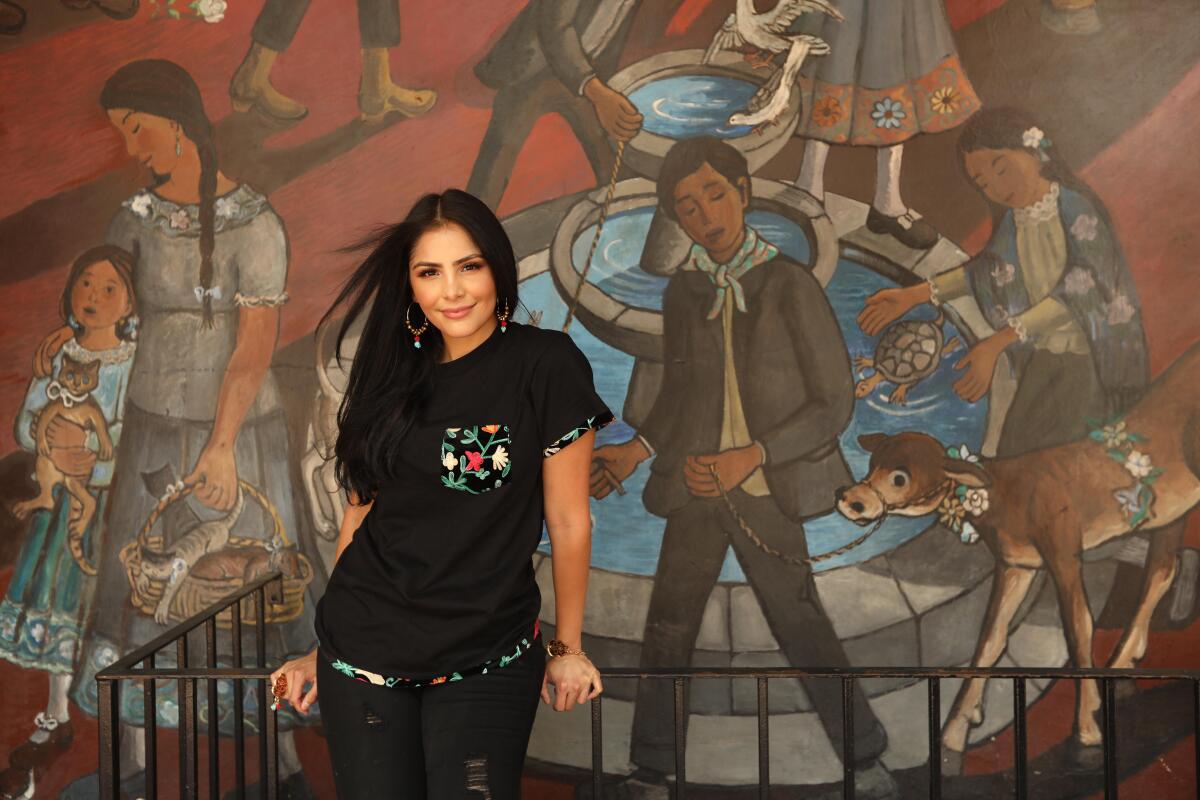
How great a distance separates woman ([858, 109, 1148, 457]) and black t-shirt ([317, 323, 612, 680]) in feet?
7.28

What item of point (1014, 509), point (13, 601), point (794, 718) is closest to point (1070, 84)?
point (1014, 509)

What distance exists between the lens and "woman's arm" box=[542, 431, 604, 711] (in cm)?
185

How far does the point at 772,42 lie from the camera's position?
3674 mm

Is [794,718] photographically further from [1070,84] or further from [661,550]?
[1070,84]

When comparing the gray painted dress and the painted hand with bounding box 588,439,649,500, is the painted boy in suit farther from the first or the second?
the gray painted dress

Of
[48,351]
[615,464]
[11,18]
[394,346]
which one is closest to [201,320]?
[48,351]

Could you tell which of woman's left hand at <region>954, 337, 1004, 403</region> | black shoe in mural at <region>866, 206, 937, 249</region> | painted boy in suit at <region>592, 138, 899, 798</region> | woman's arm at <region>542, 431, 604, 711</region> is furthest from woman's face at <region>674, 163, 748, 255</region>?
woman's arm at <region>542, 431, 604, 711</region>

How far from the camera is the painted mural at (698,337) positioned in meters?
3.61

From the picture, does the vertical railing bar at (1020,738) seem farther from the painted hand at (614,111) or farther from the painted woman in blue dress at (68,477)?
the painted woman in blue dress at (68,477)

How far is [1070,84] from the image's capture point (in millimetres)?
3602

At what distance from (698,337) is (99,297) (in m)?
2.10

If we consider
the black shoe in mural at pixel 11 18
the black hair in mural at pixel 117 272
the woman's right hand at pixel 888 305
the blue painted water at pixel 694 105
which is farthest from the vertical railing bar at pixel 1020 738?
the black shoe in mural at pixel 11 18

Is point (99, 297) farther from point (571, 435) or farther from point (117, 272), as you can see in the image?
point (571, 435)

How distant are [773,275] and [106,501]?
247 centimetres
